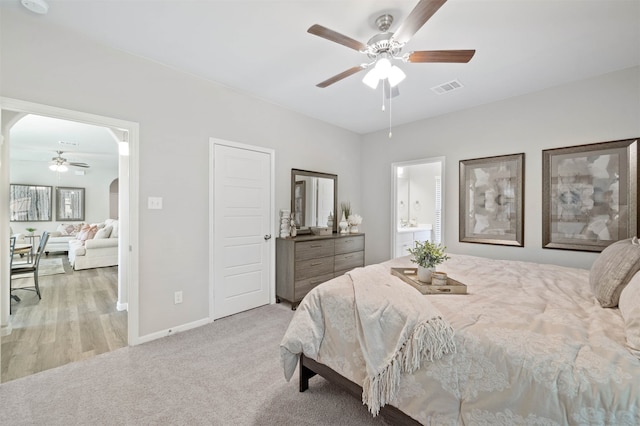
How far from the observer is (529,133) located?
3.21 meters

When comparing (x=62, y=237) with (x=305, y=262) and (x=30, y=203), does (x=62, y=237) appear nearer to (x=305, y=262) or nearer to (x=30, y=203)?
(x=30, y=203)

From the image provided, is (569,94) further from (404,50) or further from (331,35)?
(331,35)

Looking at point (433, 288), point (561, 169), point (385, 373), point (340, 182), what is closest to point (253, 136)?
point (340, 182)

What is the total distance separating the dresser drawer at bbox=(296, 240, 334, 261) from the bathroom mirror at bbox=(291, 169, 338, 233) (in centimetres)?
43

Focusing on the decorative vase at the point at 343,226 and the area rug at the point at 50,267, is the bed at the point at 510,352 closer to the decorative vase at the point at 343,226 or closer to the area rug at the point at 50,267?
the decorative vase at the point at 343,226

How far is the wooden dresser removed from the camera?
11.2ft

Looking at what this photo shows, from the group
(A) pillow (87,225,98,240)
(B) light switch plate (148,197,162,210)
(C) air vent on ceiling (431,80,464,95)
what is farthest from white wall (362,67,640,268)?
(A) pillow (87,225,98,240)

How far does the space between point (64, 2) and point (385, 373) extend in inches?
126

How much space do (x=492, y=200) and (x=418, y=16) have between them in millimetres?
2766

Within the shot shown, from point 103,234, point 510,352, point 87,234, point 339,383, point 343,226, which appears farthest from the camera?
point 87,234

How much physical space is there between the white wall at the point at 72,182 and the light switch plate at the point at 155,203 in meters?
7.58

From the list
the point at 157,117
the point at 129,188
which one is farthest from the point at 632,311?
the point at 157,117

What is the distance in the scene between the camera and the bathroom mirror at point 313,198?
394 centimetres

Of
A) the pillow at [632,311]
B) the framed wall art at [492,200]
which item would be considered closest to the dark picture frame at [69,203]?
the framed wall art at [492,200]
